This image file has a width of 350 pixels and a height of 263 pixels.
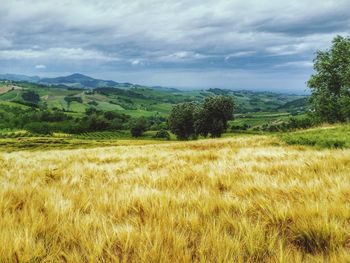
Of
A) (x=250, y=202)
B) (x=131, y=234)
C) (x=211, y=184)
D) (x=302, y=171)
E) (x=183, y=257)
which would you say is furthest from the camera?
(x=302, y=171)

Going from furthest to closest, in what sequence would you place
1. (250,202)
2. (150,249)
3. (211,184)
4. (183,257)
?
(211,184)
(250,202)
(150,249)
(183,257)

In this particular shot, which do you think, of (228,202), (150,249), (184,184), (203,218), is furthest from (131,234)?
(184,184)

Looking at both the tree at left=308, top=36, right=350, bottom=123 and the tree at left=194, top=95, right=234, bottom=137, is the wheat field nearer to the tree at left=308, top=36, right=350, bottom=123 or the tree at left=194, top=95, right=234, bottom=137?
the tree at left=308, top=36, right=350, bottom=123

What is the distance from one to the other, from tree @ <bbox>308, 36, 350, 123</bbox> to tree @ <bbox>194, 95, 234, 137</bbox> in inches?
1552

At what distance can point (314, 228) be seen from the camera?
2.72 metres

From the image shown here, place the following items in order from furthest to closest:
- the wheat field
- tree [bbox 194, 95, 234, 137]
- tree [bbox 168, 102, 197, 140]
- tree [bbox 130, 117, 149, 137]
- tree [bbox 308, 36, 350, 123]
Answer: tree [bbox 130, 117, 149, 137]
tree [bbox 168, 102, 197, 140]
tree [bbox 194, 95, 234, 137]
tree [bbox 308, 36, 350, 123]
the wheat field

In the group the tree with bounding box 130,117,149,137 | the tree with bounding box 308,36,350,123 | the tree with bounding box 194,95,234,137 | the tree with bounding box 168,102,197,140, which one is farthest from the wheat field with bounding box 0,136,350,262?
the tree with bounding box 130,117,149,137

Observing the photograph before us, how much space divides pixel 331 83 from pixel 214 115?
44614 millimetres

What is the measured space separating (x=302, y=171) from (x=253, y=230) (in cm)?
339

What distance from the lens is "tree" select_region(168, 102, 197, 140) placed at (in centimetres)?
11269

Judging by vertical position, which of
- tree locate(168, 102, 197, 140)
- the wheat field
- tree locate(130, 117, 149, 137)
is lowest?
tree locate(130, 117, 149, 137)

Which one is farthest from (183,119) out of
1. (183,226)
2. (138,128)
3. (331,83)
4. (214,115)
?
(183,226)

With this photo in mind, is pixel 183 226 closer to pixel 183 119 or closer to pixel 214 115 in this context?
pixel 214 115

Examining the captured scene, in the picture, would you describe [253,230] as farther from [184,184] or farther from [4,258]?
[184,184]
